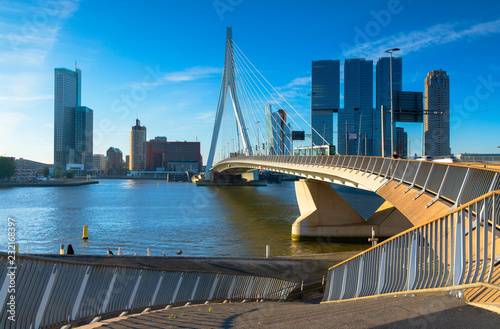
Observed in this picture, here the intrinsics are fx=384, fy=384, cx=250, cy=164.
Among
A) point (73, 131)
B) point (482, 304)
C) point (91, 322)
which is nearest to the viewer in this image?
point (482, 304)

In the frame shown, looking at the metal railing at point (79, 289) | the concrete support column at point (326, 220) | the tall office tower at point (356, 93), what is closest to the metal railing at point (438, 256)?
the metal railing at point (79, 289)

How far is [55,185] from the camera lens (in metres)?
107

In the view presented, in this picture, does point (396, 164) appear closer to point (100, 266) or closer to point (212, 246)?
point (100, 266)

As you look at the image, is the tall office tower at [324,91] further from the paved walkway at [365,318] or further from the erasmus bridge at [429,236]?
the paved walkway at [365,318]

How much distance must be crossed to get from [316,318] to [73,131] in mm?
209829

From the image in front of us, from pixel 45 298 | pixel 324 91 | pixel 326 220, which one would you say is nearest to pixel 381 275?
pixel 45 298

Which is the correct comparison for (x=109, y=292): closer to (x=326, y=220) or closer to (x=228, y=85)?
(x=326, y=220)

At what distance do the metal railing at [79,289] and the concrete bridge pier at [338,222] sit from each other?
55.4 ft

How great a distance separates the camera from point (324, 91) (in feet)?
248

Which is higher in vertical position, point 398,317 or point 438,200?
point 438,200

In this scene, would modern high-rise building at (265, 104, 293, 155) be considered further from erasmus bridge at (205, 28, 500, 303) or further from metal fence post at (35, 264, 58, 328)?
metal fence post at (35, 264, 58, 328)

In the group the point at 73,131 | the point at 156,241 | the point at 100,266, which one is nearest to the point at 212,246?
the point at 156,241

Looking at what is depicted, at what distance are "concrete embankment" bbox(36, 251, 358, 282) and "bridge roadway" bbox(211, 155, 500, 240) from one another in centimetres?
369

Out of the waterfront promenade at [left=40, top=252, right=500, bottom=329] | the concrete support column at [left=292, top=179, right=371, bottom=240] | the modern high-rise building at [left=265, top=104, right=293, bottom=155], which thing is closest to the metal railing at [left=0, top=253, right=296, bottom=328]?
the waterfront promenade at [left=40, top=252, right=500, bottom=329]
